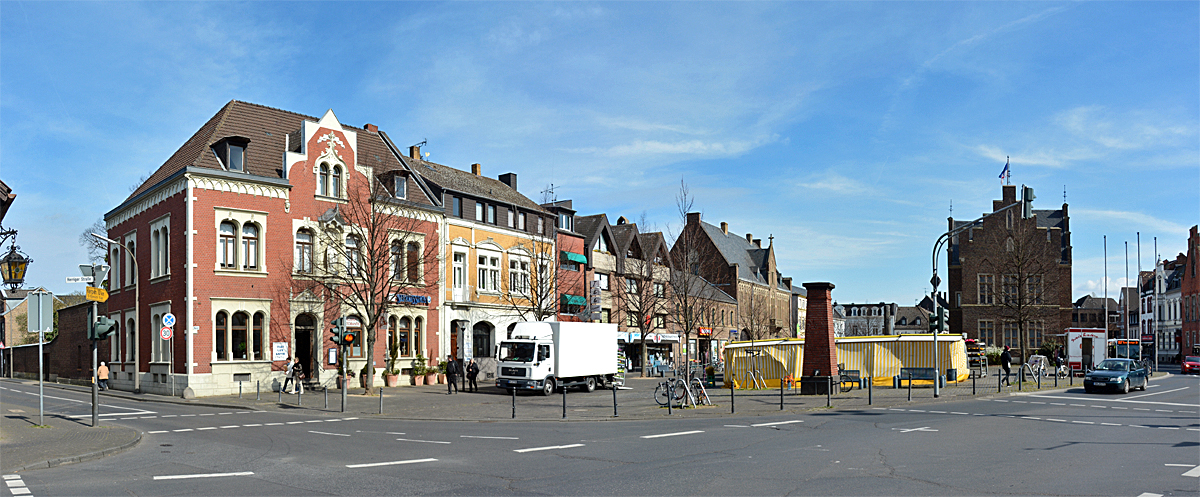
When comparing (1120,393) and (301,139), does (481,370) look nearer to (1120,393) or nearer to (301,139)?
(301,139)

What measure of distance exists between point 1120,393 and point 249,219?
34.5 m

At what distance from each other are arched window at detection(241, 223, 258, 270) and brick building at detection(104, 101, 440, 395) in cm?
5

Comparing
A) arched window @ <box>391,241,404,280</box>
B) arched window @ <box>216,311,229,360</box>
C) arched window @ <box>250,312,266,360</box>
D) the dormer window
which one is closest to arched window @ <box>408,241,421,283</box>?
arched window @ <box>391,241,404,280</box>

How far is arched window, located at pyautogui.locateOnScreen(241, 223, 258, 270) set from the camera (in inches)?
1410

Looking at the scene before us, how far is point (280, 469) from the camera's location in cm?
1306

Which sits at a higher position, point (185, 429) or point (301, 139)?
point (301, 139)

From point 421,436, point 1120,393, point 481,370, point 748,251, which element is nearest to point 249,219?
point 481,370

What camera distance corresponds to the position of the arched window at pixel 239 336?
3531 cm

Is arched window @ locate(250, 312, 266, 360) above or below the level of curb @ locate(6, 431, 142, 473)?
above

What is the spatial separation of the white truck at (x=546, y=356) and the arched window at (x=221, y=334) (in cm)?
1113

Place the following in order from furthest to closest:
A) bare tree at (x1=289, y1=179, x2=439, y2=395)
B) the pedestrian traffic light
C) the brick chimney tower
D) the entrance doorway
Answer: the entrance doorway
bare tree at (x1=289, y1=179, x2=439, y2=395)
the brick chimney tower
the pedestrian traffic light

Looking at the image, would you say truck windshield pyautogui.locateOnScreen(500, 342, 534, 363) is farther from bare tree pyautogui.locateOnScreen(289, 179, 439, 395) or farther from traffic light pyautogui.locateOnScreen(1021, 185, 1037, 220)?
traffic light pyautogui.locateOnScreen(1021, 185, 1037, 220)

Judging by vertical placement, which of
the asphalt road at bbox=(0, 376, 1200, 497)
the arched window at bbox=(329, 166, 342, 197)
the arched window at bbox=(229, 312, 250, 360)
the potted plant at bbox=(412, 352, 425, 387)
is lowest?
the potted plant at bbox=(412, 352, 425, 387)

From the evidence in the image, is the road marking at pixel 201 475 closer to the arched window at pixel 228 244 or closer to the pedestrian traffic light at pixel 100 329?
the pedestrian traffic light at pixel 100 329
